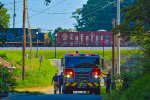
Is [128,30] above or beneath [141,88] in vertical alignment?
above

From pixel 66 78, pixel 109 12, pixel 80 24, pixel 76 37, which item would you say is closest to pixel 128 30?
pixel 66 78

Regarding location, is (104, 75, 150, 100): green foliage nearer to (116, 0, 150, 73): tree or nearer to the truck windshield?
(116, 0, 150, 73): tree

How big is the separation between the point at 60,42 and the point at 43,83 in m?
61.6

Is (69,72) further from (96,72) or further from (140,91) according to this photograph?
(140,91)

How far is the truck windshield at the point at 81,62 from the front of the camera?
103 ft

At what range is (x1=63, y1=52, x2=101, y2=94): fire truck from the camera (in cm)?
3141

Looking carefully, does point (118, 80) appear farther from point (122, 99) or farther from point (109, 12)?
point (109, 12)

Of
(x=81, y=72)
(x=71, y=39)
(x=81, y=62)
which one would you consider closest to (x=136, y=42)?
(x=81, y=62)

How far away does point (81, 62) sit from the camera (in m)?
31.6

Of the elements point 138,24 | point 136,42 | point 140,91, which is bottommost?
point 140,91

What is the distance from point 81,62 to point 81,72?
0.81 m

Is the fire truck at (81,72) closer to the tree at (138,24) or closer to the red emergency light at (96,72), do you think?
the red emergency light at (96,72)

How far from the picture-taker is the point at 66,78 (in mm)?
32250

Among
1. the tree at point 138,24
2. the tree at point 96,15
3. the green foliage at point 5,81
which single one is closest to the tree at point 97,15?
the tree at point 96,15
